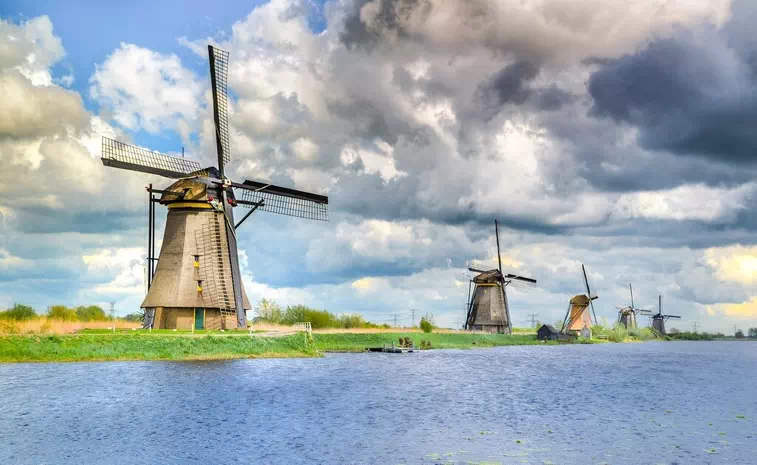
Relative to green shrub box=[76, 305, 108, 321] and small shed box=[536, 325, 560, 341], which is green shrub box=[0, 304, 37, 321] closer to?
green shrub box=[76, 305, 108, 321]

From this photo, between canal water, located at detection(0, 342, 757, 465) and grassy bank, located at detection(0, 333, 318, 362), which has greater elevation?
grassy bank, located at detection(0, 333, 318, 362)

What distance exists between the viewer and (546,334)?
107125mm

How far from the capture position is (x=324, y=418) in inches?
1061

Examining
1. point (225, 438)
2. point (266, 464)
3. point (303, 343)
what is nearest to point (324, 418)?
point (225, 438)

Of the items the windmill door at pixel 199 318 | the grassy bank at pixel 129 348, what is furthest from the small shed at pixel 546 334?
the windmill door at pixel 199 318

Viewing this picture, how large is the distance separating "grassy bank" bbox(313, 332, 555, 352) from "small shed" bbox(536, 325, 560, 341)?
296 inches

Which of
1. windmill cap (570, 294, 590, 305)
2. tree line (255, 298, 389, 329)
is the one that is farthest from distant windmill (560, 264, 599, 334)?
tree line (255, 298, 389, 329)

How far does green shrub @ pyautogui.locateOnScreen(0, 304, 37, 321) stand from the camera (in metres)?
60.7

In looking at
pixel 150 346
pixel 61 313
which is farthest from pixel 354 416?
pixel 61 313

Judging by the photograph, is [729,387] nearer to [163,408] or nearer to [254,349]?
[254,349]

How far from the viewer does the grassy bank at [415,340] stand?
65250 mm

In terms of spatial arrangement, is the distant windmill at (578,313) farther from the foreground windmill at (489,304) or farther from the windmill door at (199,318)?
the windmill door at (199,318)

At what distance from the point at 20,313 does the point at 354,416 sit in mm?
45386

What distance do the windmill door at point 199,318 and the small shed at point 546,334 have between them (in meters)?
67.4
